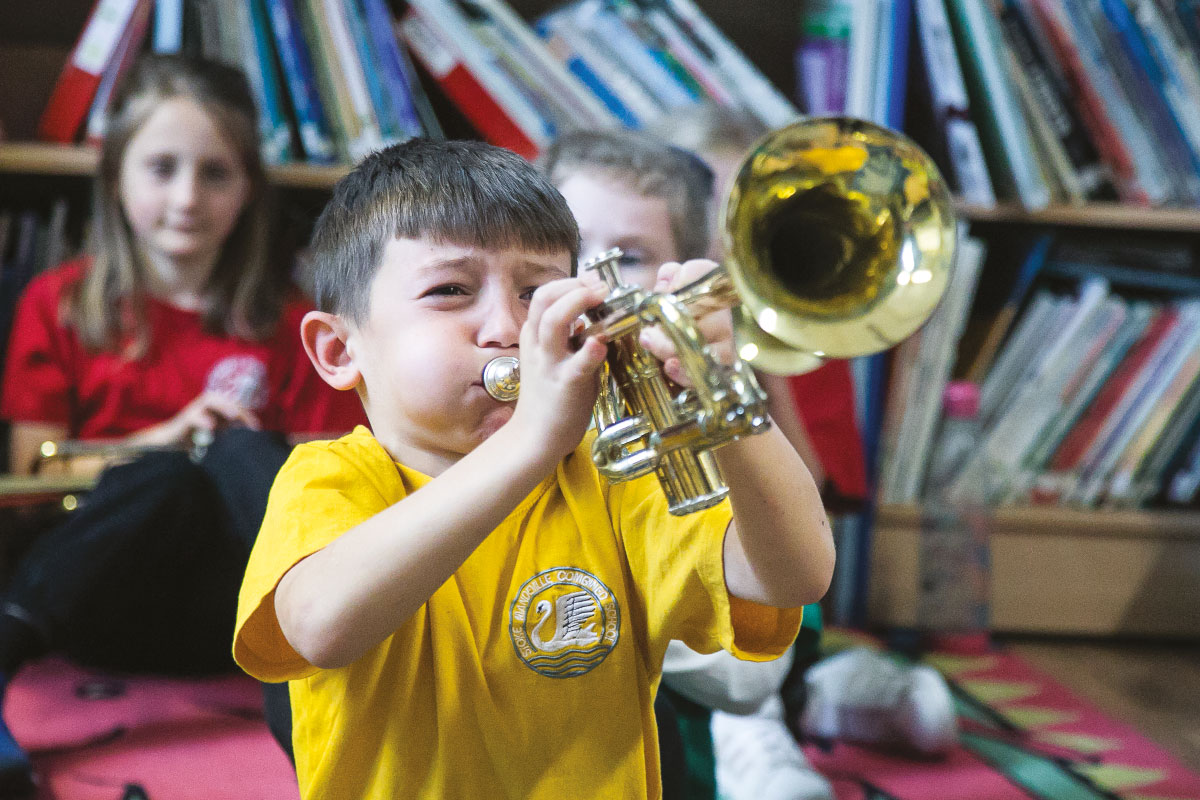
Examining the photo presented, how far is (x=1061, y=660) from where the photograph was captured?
1.73 meters

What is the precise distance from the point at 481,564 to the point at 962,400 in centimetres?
127

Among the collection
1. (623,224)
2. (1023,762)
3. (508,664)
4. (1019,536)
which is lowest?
(1019,536)

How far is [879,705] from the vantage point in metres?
1.25

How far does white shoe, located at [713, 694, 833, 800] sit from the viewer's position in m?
1.00

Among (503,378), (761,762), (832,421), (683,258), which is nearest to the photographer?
(503,378)

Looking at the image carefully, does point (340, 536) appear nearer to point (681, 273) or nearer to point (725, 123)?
point (681, 273)

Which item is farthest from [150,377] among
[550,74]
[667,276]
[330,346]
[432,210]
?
[667,276]

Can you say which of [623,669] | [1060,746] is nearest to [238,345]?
[623,669]

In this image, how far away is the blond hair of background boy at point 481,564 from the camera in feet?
2.01

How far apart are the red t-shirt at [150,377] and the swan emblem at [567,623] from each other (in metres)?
0.92

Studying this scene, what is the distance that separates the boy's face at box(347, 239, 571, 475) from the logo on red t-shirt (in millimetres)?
913

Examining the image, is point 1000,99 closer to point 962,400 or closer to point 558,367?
point 962,400

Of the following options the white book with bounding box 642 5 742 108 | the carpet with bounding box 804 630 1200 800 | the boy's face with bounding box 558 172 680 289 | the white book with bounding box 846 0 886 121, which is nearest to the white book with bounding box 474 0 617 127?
the white book with bounding box 642 5 742 108

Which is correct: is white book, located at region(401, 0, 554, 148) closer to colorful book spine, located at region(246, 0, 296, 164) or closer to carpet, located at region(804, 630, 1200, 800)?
colorful book spine, located at region(246, 0, 296, 164)
